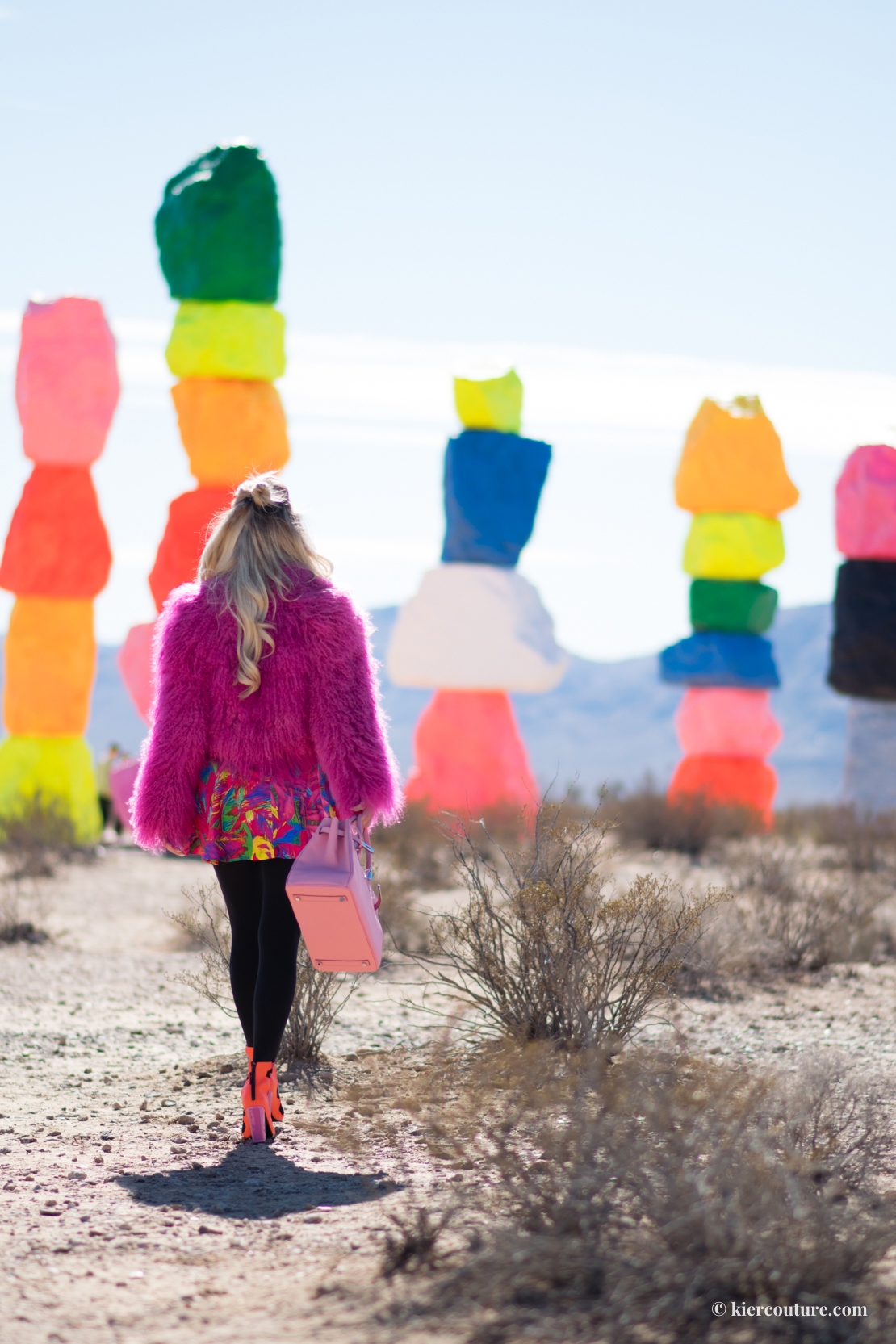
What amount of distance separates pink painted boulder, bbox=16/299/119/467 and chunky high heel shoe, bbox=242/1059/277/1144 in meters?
12.6

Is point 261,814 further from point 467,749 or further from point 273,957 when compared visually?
point 467,749

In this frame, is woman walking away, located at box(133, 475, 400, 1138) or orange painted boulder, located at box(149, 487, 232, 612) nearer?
woman walking away, located at box(133, 475, 400, 1138)

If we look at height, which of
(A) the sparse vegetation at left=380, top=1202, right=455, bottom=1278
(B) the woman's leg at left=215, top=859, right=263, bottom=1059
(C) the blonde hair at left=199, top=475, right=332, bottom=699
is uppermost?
(C) the blonde hair at left=199, top=475, right=332, bottom=699

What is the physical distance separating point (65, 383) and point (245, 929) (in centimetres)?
1259

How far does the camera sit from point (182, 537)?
582 inches

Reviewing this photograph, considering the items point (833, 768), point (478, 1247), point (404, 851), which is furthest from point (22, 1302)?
point (833, 768)

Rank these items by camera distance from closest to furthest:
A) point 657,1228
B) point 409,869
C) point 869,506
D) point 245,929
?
point 657,1228, point 245,929, point 409,869, point 869,506

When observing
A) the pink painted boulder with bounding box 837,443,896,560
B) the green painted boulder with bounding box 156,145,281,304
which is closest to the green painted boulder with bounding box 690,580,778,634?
the pink painted boulder with bounding box 837,443,896,560

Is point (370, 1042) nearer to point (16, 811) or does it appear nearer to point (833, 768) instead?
point (16, 811)

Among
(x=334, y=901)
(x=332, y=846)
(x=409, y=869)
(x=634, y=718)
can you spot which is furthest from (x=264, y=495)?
(x=634, y=718)

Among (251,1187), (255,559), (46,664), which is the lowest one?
(251,1187)

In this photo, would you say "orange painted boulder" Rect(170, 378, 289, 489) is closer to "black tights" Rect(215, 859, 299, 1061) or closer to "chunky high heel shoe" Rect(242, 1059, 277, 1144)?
"black tights" Rect(215, 859, 299, 1061)

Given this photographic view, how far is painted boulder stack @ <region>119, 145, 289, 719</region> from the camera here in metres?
14.8

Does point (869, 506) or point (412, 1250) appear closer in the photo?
point (412, 1250)
